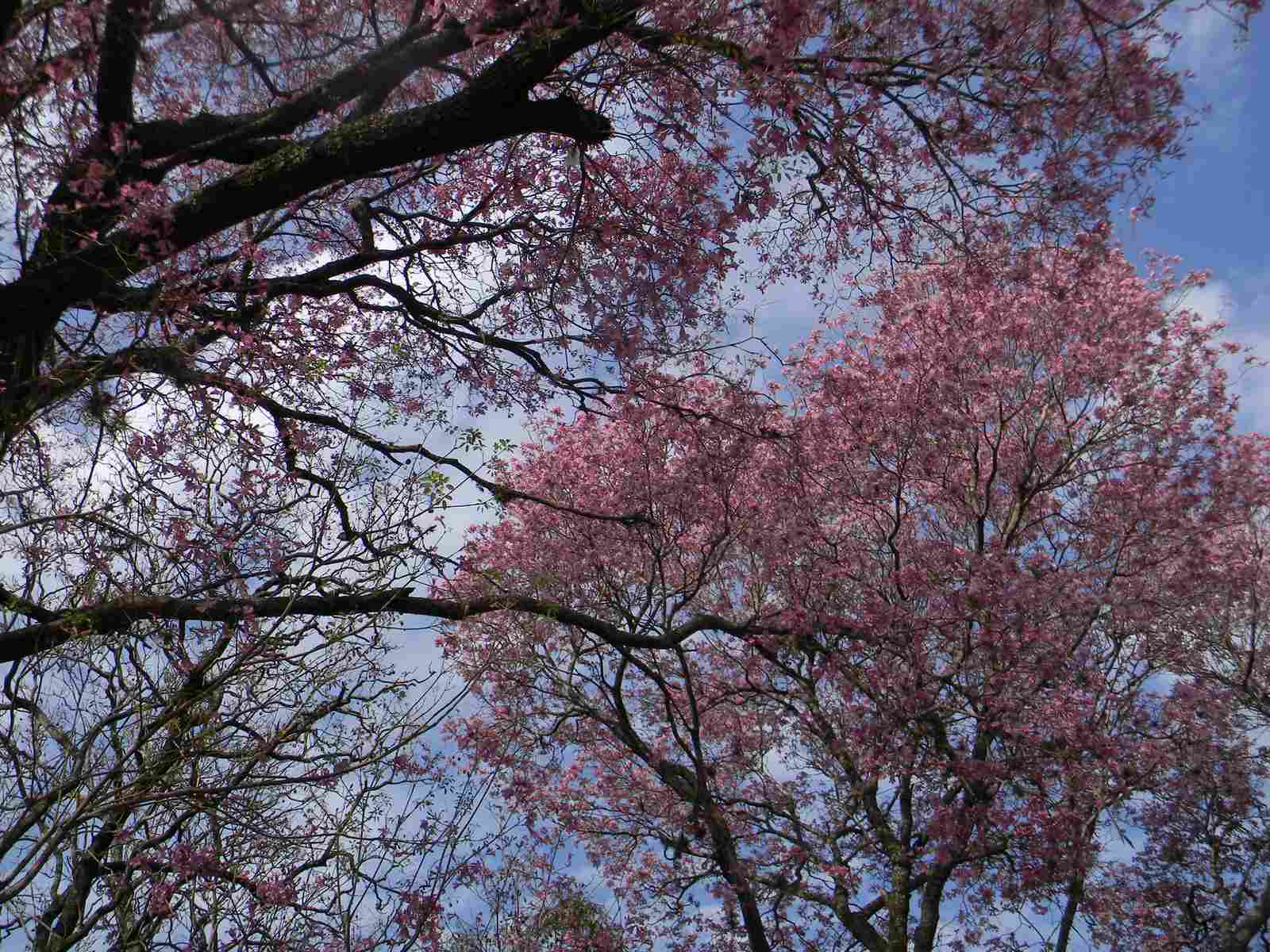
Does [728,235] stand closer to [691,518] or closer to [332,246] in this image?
[332,246]

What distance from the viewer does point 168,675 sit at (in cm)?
520

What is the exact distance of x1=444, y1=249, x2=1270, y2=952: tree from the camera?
34.0 feet

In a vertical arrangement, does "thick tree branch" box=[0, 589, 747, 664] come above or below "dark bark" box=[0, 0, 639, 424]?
below

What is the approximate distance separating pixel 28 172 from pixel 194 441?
2130 mm

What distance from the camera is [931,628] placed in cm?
1039

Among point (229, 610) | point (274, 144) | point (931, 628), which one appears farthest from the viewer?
point (931, 628)

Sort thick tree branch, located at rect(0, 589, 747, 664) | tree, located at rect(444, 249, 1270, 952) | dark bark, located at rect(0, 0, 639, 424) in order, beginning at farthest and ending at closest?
1. tree, located at rect(444, 249, 1270, 952)
2. dark bark, located at rect(0, 0, 639, 424)
3. thick tree branch, located at rect(0, 589, 747, 664)

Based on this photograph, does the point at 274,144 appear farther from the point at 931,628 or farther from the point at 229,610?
the point at 931,628

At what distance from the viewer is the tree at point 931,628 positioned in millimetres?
10352

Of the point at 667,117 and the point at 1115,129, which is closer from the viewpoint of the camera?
the point at 1115,129

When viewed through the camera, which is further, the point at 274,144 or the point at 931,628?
the point at 931,628

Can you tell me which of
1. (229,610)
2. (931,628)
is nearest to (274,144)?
(229,610)

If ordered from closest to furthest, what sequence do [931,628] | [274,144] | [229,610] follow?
[229,610]
[274,144]
[931,628]

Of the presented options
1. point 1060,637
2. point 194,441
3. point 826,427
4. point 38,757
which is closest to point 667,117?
point 194,441
